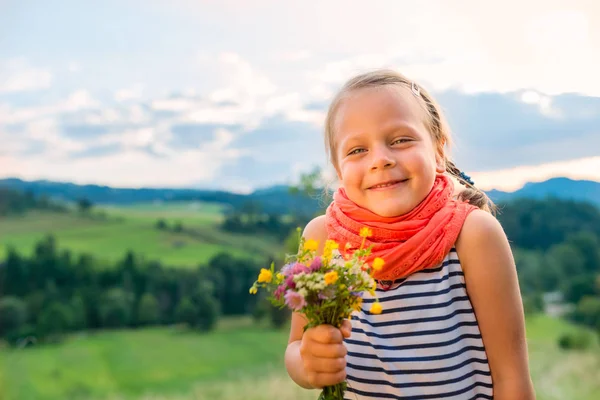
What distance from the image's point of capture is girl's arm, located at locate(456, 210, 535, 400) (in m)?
Answer: 0.98

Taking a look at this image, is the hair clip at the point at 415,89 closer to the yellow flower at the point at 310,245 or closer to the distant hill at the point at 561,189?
the yellow flower at the point at 310,245

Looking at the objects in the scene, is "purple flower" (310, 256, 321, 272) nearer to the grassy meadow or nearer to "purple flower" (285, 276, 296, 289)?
"purple flower" (285, 276, 296, 289)

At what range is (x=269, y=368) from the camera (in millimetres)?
4031

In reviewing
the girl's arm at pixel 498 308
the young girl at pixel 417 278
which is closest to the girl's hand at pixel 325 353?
the young girl at pixel 417 278

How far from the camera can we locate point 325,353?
90 cm

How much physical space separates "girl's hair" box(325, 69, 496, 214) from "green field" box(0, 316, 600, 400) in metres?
2.74

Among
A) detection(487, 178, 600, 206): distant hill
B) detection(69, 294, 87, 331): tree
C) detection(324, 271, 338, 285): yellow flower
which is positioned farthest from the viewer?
detection(69, 294, 87, 331): tree

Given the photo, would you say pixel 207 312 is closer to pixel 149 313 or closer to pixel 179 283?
pixel 179 283

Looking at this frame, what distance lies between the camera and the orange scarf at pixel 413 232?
39.2 inches

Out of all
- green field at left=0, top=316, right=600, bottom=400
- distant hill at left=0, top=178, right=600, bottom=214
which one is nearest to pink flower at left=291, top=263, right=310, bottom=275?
green field at left=0, top=316, right=600, bottom=400

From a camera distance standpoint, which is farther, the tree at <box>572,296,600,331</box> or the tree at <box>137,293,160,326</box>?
the tree at <box>137,293,160,326</box>

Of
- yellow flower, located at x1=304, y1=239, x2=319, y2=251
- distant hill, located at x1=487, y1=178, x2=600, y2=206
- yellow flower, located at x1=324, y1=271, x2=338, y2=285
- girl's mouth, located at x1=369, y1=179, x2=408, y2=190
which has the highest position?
distant hill, located at x1=487, y1=178, x2=600, y2=206

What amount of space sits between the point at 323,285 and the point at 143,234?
371 centimetres

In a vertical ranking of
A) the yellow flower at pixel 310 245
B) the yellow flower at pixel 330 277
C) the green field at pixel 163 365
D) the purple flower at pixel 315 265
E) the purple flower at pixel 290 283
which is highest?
the yellow flower at pixel 310 245
